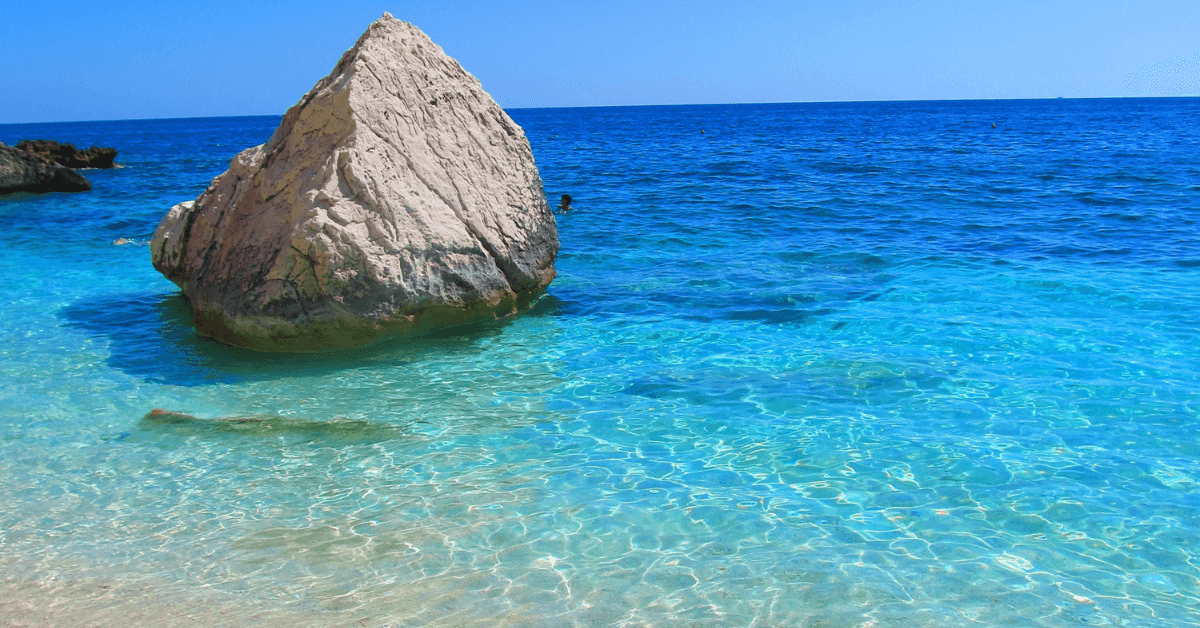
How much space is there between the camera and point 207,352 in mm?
8297

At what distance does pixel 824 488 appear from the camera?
536 centimetres

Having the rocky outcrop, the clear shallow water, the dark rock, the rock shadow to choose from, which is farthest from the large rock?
the dark rock

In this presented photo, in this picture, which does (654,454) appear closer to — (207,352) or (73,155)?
(207,352)

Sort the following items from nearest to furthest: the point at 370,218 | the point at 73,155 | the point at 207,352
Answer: the point at 370,218
the point at 207,352
the point at 73,155

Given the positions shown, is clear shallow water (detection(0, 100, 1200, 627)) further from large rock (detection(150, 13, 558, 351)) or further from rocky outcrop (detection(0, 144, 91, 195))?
rocky outcrop (detection(0, 144, 91, 195))

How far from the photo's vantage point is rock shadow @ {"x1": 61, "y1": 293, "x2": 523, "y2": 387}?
7.71 metres

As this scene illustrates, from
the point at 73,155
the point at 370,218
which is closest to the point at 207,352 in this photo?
the point at 370,218

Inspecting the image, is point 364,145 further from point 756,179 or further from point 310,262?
point 756,179

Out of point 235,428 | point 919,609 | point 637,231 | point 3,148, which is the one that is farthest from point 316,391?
point 3,148

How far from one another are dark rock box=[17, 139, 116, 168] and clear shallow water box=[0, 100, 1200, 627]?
24.5 meters

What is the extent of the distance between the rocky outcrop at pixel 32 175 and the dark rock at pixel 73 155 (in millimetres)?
8625

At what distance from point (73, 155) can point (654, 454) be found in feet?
117

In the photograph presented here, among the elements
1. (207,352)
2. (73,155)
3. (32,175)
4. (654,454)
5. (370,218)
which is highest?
(370,218)

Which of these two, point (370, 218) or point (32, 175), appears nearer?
point (370, 218)
